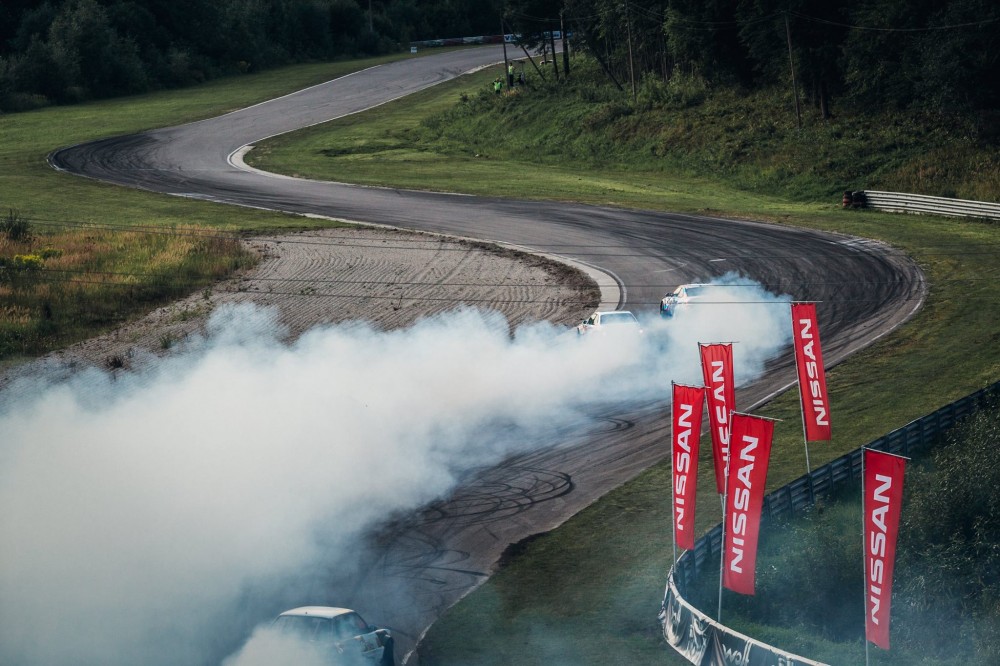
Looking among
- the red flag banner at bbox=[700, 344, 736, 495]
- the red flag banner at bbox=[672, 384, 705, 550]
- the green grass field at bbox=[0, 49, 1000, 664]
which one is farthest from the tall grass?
the red flag banner at bbox=[672, 384, 705, 550]

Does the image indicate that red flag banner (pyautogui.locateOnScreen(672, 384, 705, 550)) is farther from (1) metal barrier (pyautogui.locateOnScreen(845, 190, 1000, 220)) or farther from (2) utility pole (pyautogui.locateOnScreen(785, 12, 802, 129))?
(2) utility pole (pyautogui.locateOnScreen(785, 12, 802, 129))

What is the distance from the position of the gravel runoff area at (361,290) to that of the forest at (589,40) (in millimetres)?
24989

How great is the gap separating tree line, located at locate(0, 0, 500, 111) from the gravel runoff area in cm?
5243

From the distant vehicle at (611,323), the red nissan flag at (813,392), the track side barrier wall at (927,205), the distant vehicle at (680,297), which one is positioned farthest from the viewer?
the track side barrier wall at (927,205)

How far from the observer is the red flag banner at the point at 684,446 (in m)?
19.9

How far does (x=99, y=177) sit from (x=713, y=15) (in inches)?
1544

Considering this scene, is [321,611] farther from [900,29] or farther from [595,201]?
[900,29]

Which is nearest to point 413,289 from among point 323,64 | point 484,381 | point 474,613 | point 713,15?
point 484,381

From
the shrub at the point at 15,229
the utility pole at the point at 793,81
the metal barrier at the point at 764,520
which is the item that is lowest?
the metal barrier at the point at 764,520

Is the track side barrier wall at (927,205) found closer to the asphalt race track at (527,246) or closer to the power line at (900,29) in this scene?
the asphalt race track at (527,246)

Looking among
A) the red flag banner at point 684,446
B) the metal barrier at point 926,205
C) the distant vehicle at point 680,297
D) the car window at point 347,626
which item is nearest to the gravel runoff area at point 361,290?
the distant vehicle at point 680,297

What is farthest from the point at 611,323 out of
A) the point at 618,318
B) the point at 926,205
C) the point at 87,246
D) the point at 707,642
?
the point at 926,205

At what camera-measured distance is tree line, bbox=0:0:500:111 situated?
300ft

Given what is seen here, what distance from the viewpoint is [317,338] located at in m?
35.1
